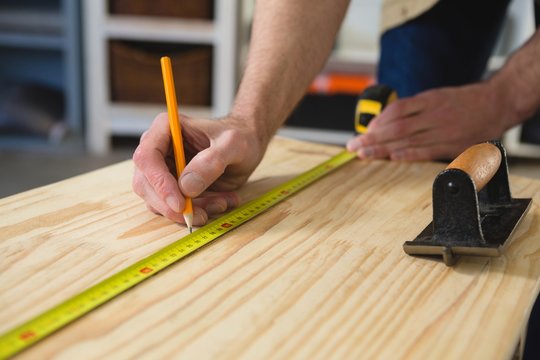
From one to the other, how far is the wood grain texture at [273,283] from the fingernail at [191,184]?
2.0 inches

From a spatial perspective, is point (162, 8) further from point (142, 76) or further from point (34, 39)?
point (34, 39)

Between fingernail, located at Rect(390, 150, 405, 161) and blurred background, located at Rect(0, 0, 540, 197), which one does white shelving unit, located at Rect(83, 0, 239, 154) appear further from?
fingernail, located at Rect(390, 150, 405, 161)

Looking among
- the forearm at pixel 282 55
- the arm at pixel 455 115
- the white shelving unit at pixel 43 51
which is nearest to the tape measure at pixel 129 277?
Result: the forearm at pixel 282 55

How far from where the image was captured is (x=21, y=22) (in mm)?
3314

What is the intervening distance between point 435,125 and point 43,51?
3.07 meters

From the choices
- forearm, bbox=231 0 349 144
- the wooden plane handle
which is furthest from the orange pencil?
the wooden plane handle

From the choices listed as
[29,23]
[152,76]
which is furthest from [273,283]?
[29,23]

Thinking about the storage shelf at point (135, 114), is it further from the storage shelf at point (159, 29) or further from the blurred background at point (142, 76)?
the storage shelf at point (159, 29)

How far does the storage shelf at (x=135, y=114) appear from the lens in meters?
3.15

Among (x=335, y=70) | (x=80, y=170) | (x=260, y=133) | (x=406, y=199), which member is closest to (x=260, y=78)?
(x=260, y=133)

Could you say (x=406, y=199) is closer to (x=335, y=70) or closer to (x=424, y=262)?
(x=424, y=262)

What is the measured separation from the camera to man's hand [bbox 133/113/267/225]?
0.81 metres

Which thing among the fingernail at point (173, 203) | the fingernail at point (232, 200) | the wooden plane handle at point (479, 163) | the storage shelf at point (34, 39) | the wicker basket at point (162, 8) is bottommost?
the storage shelf at point (34, 39)

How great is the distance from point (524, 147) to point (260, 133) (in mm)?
2489
